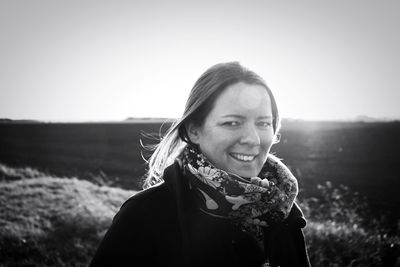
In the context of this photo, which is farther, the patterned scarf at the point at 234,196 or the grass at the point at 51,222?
the grass at the point at 51,222

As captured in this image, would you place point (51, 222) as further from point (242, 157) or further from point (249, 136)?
point (249, 136)

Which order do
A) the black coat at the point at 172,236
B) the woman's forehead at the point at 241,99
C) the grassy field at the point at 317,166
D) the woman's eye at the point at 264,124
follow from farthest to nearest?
the grassy field at the point at 317,166 < the woman's eye at the point at 264,124 < the woman's forehead at the point at 241,99 < the black coat at the point at 172,236

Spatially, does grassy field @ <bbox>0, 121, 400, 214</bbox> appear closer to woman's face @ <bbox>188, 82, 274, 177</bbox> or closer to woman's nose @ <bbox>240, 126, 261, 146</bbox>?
woman's face @ <bbox>188, 82, 274, 177</bbox>

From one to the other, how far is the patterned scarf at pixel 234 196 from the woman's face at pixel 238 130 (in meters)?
0.08

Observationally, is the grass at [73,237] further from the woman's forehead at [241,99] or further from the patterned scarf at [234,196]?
the woman's forehead at [241,99]

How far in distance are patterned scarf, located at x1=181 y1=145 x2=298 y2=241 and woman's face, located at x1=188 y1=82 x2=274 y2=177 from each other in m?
0.08

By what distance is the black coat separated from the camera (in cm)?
180

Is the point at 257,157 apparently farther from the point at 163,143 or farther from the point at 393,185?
the point at 393,185

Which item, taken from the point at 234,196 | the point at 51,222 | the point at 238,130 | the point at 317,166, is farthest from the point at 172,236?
the point at 317,166

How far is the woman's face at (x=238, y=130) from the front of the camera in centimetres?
201

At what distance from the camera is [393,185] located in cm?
2112

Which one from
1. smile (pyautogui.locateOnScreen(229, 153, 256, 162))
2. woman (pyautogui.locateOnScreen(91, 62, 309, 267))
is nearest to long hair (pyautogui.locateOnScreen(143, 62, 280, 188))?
woman (pyautogui.locateOnScreen(91, 62, 309, 267))

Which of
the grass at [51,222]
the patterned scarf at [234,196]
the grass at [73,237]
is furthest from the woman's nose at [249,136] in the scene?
the grass at [51,222]

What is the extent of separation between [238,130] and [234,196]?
438 mm
